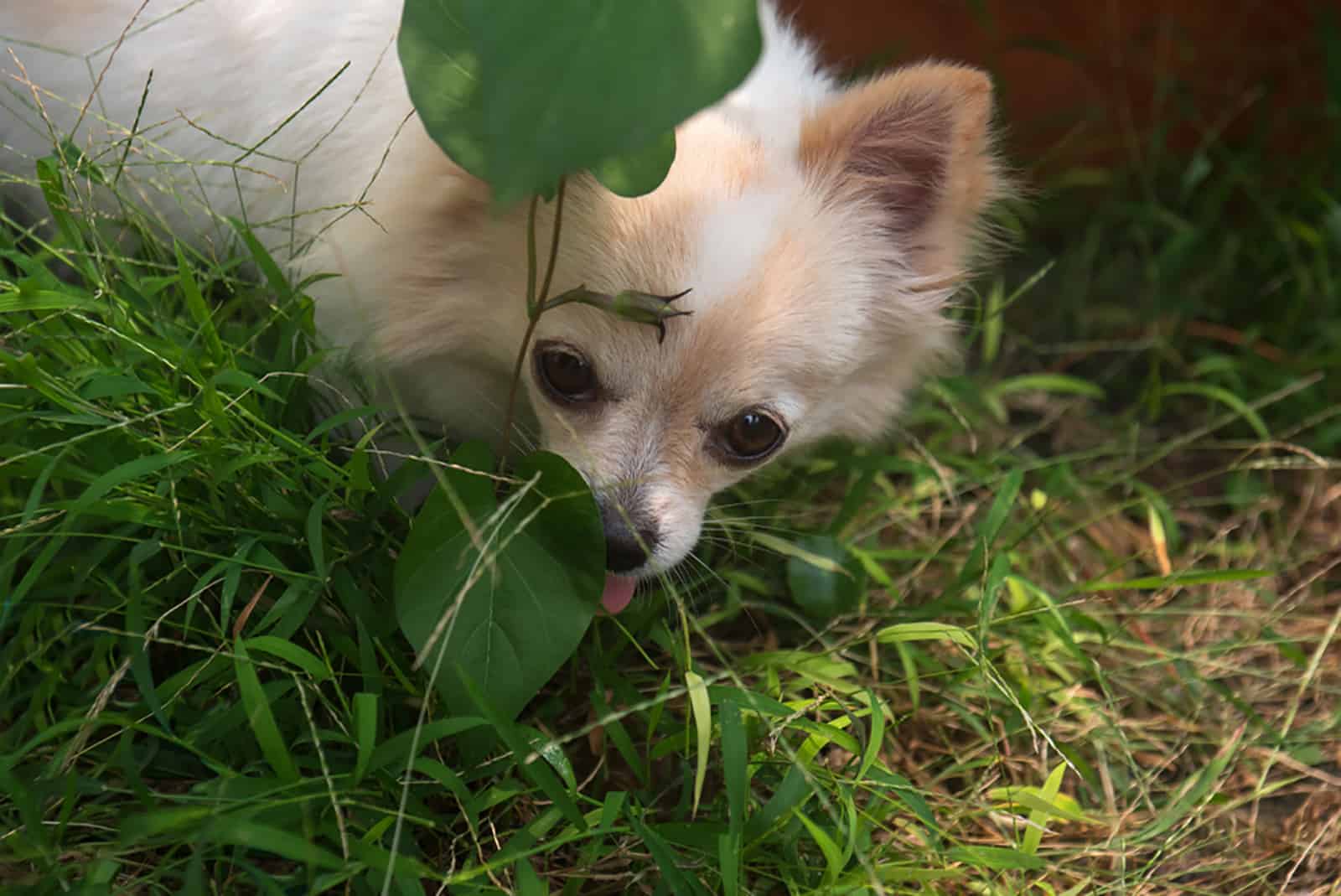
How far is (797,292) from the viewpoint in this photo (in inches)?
64.4

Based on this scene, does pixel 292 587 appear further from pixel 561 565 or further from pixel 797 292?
pixel 797 292

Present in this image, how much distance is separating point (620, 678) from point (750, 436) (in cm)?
43

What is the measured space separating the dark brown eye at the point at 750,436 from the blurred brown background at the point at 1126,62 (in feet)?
5.32

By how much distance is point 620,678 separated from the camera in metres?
1.77

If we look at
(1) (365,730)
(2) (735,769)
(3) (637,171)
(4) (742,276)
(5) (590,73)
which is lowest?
(2) (735,769)

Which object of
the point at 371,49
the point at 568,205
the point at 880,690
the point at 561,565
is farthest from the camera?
the point at 880,690

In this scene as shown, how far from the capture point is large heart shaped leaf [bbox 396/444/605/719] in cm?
144

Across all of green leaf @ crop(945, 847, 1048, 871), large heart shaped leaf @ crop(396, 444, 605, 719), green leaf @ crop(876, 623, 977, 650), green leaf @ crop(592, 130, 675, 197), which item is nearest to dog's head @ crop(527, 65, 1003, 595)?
large heart shaped leaf @ crop(396, 444, 605, 719)

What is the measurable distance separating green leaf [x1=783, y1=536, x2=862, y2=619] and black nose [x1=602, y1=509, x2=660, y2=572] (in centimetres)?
41

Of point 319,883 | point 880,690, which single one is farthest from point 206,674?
point 880,690

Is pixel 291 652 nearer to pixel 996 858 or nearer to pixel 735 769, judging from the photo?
pixel 735 769

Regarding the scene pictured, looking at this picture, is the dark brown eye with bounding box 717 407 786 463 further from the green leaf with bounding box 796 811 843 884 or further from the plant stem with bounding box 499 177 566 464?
the green leaf with bounding box 796 811 843 884

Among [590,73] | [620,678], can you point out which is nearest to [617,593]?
[620,678]

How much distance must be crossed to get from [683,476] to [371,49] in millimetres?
824
